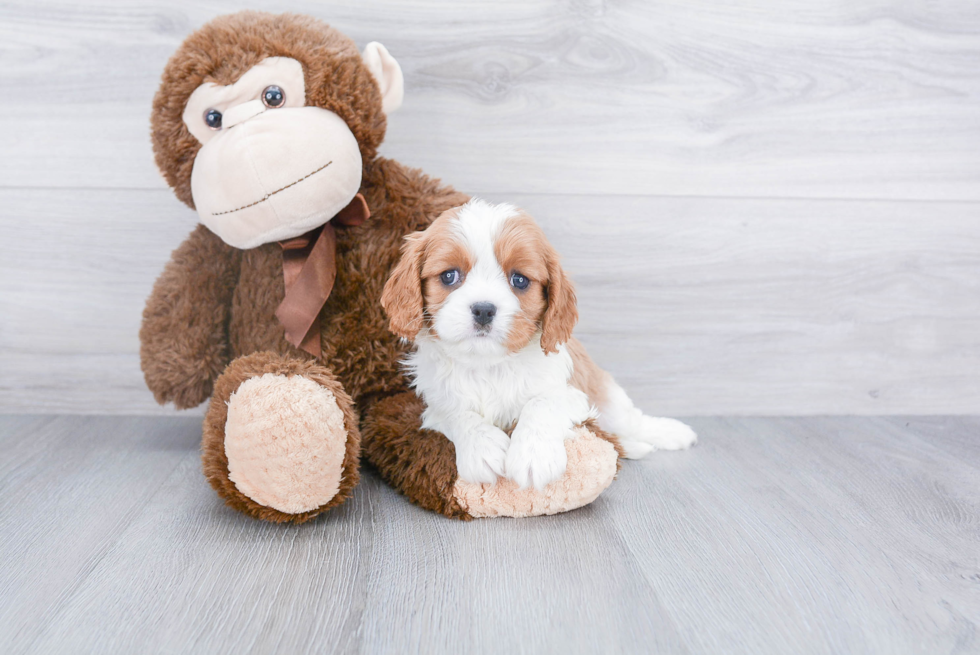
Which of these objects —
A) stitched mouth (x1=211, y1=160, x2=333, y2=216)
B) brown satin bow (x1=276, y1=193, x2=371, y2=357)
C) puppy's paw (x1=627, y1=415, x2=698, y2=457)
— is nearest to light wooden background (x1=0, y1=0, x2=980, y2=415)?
puppy's paw (x1=627, y1=415, x2=698, y2=457)

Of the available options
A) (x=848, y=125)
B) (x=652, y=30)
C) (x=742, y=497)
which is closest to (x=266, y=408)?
(x=742, y=497)

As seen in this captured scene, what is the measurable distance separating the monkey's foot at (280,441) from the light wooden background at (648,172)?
0.62 meters

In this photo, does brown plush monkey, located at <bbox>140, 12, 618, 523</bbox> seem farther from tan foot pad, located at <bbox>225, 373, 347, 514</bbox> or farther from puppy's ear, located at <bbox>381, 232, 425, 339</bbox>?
puppy's ear, located at <bbox>381, 232, 425, 339</bbox>

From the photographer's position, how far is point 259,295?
1.28 meters

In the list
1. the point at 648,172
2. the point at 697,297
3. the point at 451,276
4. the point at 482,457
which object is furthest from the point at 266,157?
the point at 697,297

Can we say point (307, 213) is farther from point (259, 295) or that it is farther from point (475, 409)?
point (475, 409)

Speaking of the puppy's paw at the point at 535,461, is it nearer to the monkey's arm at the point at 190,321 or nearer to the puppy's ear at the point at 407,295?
the puppy's ear at the point at 407,295

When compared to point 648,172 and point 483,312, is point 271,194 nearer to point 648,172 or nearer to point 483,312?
point 483,312

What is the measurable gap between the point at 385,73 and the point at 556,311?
0.56 meters

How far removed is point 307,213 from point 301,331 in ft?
0.69

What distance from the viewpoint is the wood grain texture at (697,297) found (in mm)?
1526

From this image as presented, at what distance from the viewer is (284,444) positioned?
98cm

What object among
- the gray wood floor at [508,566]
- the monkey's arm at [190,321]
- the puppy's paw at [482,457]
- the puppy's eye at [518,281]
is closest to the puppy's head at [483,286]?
the puppy's eye at [518,281]

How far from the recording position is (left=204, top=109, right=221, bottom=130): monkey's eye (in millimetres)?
1128
